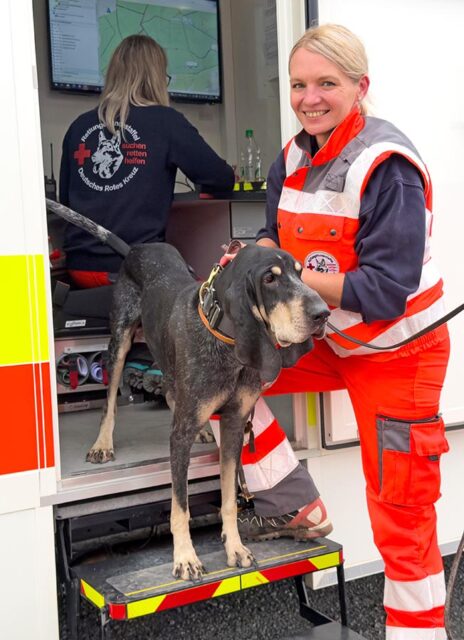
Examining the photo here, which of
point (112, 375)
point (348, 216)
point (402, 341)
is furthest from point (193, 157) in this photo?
point (402, 341)

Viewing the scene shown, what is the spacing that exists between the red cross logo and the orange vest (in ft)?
4.95

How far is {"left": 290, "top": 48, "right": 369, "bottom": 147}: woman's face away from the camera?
8.40ft

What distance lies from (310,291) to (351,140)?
702 millimetres

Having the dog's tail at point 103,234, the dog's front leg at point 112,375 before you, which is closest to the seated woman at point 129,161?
the dog's tail at point 103,234

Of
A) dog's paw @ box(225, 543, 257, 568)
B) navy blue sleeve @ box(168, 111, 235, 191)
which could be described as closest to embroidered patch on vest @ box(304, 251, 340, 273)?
dog's paw @ box(225, 543, 257, 568)

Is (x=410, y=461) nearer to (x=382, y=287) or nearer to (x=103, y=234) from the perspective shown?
(x=382, y=287)

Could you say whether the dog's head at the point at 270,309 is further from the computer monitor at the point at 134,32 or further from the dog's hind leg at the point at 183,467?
the computer monitor at the point at 134,32

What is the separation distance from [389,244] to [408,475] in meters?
0.72

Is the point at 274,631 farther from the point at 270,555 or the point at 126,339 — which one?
the point at 126,339

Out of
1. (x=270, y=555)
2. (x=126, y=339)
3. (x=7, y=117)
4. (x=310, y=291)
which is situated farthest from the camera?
(x=126, y=339)

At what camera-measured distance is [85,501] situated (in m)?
2.86

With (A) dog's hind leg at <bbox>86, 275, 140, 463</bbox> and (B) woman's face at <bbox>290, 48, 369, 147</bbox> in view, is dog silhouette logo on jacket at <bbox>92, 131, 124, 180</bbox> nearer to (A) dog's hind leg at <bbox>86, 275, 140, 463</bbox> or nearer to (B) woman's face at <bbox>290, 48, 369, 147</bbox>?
(A) dog's hind leg at <bbox>86, 275, 140, 463</bbox>

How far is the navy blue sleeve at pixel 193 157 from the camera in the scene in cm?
383

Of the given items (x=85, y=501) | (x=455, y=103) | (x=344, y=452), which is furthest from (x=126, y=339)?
(x=455, y=103)
